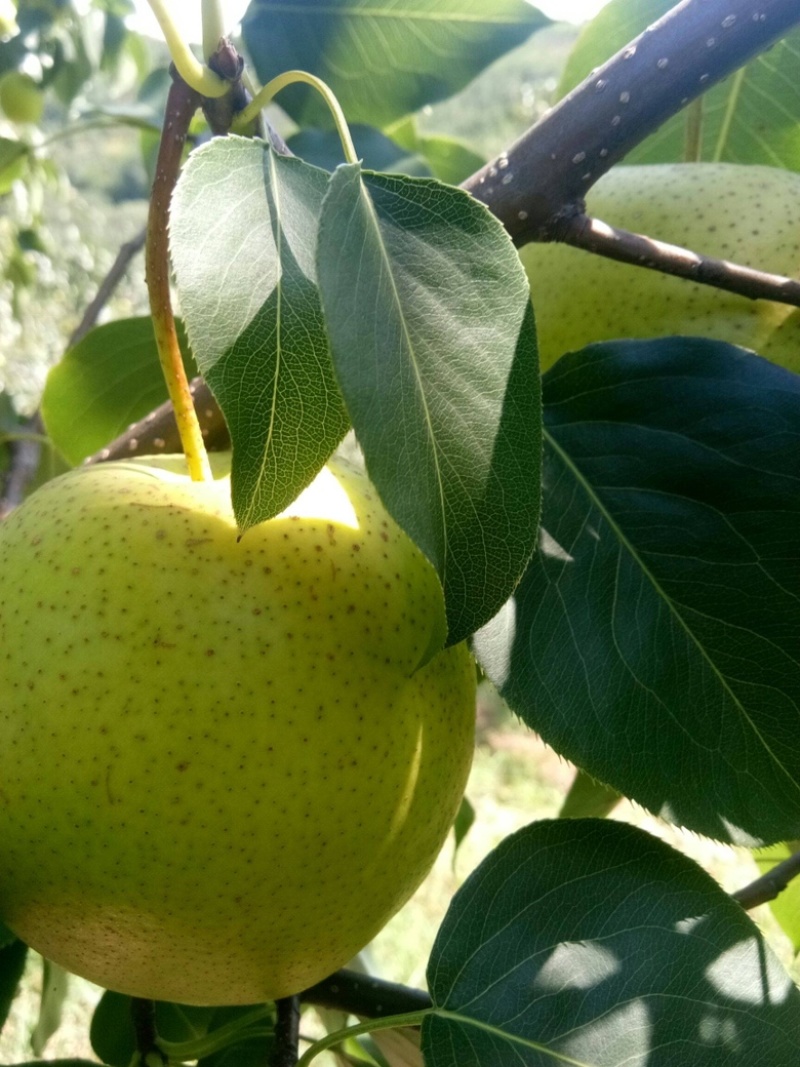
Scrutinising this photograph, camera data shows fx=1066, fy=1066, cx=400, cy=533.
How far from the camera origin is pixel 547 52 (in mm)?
9453

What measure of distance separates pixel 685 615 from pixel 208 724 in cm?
24

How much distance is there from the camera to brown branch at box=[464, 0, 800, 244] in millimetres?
520

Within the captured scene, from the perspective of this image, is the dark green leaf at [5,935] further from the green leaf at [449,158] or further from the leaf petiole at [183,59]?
the green leaf at [449,158]

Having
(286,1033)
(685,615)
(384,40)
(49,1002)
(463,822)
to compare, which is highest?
(384,40)

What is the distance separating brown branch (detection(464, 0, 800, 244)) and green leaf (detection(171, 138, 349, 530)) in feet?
0.53

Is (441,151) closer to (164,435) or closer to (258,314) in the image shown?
(164,435)

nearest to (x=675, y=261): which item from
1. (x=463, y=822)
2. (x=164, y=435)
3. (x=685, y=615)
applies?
(x=685, y=615)

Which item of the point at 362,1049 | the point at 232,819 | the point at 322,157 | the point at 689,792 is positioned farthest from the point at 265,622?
the point at 322,157

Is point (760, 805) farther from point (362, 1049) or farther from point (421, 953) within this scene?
point (421, 953)

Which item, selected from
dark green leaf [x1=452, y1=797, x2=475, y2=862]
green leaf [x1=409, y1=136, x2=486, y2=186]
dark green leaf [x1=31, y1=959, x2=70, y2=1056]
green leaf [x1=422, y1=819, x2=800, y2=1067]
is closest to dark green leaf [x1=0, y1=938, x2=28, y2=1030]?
dark green leaf [x1=31, y1=959, x2=70, y2=1056]

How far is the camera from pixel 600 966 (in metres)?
0.51

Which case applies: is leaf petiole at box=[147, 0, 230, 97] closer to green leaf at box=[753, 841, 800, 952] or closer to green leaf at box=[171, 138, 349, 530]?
green leaf at box=[171, 138, 349, 530]

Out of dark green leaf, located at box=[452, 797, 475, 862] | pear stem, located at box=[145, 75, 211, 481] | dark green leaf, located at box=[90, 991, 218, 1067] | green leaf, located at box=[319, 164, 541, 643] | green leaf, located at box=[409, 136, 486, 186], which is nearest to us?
green leaf, located at box=[319, 164, 541, 643]

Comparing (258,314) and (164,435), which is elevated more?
(258,314)
